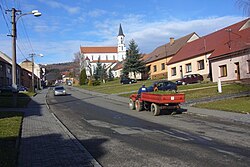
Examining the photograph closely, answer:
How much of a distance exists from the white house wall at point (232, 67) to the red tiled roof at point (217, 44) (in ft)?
3.64

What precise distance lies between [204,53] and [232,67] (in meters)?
9.47

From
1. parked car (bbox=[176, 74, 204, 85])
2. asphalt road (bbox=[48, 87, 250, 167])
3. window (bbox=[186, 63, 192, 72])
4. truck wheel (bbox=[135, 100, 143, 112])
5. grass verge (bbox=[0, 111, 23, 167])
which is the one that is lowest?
asphalt road (bbox=[48, 87, 250, 167])

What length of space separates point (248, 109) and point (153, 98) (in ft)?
17.7

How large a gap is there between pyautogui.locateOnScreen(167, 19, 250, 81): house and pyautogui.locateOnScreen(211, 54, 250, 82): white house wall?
1.34ft

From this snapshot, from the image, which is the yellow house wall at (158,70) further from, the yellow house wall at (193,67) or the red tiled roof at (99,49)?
the red tiled roof at (99,49)

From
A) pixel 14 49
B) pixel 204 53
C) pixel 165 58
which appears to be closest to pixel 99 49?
pixel 165 58

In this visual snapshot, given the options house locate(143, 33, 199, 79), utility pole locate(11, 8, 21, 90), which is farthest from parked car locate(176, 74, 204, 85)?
utility pole locate(11, 8, 21, 90)

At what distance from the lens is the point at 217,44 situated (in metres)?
41.6

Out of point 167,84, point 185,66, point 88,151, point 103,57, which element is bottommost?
point 88,151

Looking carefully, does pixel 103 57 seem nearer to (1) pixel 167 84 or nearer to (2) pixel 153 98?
(1) pixel 167 84

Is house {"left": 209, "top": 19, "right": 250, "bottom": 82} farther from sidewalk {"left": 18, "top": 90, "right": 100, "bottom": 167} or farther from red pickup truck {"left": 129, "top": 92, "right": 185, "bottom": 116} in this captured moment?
sidewalk {"left": 18, "top": 90, "right": 100, "bottom": 167}

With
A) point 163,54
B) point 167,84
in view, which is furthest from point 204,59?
point 163,54

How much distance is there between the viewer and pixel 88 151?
27.1 ft

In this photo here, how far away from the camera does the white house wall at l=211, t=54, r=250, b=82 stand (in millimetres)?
31342
